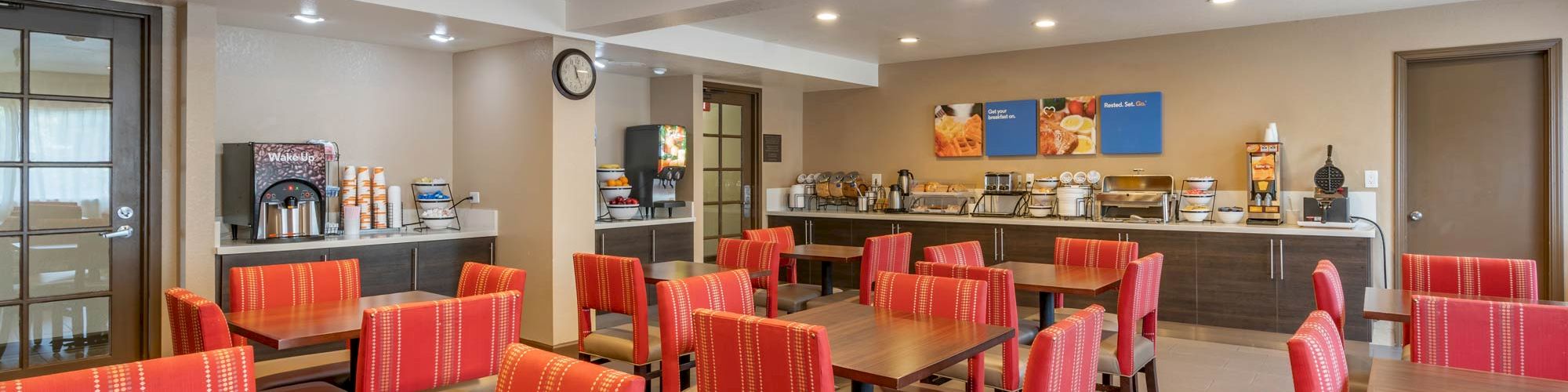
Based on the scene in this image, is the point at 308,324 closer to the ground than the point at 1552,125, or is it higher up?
closer to the ground

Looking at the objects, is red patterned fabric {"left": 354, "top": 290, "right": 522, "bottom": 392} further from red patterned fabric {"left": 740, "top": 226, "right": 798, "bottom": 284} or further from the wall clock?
red patterned fabric {"left": 740, "top": 226, "right": 798, "bottom": 284}

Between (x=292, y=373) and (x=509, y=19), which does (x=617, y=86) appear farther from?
(x=292, y=373)

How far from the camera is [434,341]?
2.76m

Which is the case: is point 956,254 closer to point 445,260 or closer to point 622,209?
point 622,209

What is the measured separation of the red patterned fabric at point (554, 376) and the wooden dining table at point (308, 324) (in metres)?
0.97

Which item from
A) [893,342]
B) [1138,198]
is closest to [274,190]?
[893,342]

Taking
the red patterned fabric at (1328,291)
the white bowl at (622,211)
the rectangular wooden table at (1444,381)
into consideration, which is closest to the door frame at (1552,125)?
the red patterned fabric at (1328,291)

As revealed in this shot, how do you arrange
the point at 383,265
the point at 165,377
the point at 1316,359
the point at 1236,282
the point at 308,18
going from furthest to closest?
1. the point at 1236,282
2. the point at 383,265
3. the point at 308,18
4. the point at 1316,359
5. the point at 165,377

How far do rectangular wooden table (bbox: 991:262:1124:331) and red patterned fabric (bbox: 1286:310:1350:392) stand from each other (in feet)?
5.14

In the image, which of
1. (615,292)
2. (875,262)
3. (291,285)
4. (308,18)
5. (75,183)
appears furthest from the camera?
(875,262)

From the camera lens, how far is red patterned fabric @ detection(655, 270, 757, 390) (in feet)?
10.6

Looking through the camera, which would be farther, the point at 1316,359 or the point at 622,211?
the point at 622,211

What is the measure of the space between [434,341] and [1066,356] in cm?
184

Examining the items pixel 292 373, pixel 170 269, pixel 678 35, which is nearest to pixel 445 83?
pixel 678 35
